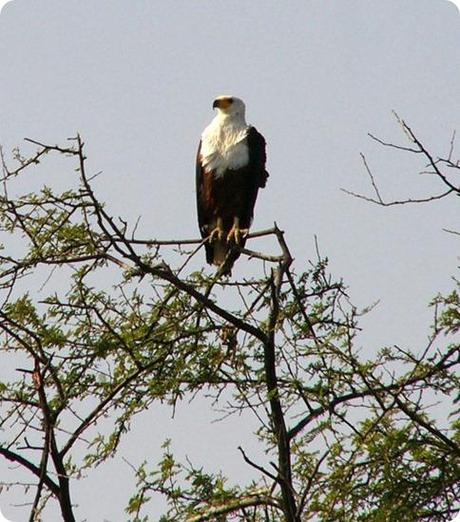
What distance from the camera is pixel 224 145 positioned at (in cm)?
748

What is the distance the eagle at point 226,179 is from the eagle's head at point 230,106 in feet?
0.39

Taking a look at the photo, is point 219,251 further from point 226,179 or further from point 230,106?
point 230,106

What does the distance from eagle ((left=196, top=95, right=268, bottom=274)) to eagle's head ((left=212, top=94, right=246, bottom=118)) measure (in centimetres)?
12

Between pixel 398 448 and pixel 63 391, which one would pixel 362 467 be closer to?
pixel 398 448

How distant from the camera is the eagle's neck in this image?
A: 7.40 meters

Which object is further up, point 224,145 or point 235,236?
point 224,145

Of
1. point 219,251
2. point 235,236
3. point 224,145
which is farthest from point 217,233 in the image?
point 224,145

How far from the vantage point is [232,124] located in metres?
7.62

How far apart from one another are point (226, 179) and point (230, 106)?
0.60 m

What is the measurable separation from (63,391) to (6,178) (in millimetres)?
892

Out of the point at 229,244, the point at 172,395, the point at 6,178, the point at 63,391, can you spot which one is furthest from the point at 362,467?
the point at 229,244

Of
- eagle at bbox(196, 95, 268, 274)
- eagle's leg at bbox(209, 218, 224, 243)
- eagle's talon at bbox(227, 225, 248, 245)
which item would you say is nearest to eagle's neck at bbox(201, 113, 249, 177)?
eagle at bbox(196, 95, 268, 274)

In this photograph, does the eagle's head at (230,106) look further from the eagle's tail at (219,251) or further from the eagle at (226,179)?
the eagle's tail at (219,251)

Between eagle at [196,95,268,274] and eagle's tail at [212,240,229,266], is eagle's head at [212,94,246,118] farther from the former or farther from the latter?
eagle's tail at [212,240,229,266]
